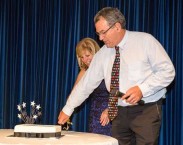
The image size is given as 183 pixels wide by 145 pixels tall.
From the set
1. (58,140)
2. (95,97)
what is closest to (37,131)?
(58,140)

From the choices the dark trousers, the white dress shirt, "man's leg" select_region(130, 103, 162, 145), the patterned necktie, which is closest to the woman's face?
the white dress shirt

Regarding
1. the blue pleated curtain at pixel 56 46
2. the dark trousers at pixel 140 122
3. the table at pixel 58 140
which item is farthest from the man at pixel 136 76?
the blue pleated curtain at pixel 56 46

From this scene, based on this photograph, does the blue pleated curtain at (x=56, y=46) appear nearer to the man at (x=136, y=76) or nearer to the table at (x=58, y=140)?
the man at (x=136, y=76)

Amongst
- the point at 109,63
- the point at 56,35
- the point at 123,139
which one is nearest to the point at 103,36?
the point at 109,63

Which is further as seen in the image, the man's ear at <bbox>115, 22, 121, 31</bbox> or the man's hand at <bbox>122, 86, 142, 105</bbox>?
the man's ear at <bbox>115, 22, 121, 31</bbox>

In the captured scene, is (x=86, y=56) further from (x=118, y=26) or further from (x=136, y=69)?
(x=136, y=69)

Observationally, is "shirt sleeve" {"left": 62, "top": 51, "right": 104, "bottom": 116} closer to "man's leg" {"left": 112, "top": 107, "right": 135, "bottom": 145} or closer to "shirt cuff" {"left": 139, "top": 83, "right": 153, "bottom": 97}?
"man's leg" {"left": 112, "top": 107, "right": 135, "bottom": 145}

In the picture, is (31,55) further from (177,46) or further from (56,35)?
(177,46)

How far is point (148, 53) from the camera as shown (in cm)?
264

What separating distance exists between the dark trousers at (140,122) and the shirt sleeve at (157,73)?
0.13 metres

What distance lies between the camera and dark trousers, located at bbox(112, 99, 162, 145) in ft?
8.61

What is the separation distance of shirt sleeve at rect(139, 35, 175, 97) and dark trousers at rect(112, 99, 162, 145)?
134 millimetres

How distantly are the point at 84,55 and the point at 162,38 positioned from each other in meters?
1.05

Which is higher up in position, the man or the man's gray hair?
the man's gray hair
